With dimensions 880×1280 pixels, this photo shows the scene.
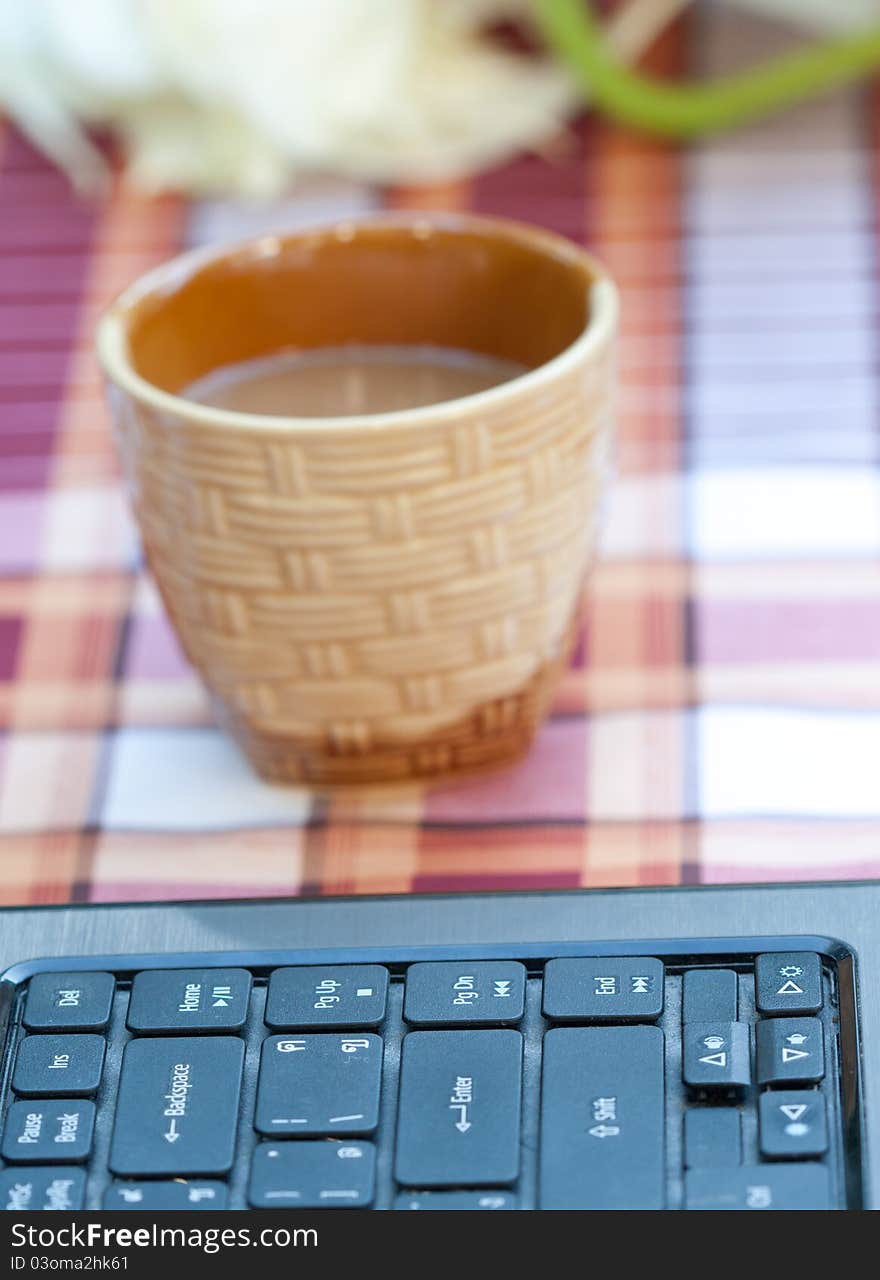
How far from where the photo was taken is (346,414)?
0.39 m

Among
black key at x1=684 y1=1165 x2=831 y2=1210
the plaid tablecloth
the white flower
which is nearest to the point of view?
black key at x1=684 y1=1165 x2=831 y2=1210

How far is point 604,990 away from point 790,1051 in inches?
1.4

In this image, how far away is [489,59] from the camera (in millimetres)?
706

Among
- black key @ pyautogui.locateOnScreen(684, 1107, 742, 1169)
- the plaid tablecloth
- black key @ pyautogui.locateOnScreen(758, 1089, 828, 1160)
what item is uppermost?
black key @ pyautogui.locateOnScreen(758, 1089, 828, 1160)

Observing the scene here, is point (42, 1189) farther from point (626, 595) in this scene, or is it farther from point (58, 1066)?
point (626, 595)

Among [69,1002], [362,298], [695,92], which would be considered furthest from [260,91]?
[69,1002]

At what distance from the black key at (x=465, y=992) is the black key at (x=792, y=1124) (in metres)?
0.05

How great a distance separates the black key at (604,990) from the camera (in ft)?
1.01

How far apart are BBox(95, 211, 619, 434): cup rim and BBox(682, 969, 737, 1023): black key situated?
11cm

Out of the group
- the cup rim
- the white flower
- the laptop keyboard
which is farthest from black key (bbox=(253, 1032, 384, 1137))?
the white flower

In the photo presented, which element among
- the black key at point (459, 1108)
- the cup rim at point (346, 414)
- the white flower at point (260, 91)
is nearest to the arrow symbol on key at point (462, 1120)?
the black key at point (459, 1108)

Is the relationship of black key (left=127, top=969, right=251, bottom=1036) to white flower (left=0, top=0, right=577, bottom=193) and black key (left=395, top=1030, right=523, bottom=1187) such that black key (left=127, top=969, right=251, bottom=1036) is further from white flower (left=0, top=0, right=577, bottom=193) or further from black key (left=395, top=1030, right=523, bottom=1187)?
white flower (left=0, top=0, right=577, bottom=193)

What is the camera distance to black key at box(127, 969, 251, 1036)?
0.31 metres

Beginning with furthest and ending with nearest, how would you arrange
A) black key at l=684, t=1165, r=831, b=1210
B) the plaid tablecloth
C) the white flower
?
the white flower, the plaid tablecloth, black key at l=684, t=1165, r=831, b=1210
